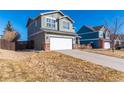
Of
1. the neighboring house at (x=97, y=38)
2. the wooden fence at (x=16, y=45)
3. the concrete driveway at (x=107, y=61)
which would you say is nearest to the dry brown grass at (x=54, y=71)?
the concrete driveway at (x=107, y=61)

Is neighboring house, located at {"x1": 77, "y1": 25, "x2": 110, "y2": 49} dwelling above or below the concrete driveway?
above

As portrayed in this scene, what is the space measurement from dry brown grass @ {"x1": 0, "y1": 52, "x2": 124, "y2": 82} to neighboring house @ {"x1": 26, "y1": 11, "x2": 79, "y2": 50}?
20.1ft

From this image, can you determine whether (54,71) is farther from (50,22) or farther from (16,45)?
(16,45)

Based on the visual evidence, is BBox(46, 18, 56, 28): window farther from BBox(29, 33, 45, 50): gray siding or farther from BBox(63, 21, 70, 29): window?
BBox(63, 21, 70, 29): window

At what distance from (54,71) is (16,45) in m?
11.3

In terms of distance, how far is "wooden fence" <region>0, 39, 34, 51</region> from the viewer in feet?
66.1

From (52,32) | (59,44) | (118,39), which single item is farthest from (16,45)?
(118,39)

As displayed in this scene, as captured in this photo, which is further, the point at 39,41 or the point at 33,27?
the point at 33,27

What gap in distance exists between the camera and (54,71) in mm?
11398

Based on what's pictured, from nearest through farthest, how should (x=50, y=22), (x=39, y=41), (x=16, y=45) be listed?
(x=39, y=41)
(x=50, y=22)
(x=16, y=45)

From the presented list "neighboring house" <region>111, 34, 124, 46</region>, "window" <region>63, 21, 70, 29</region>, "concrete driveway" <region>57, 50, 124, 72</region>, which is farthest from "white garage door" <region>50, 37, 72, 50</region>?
"neighboring house" <region>111, 34, 124, 46</region>
